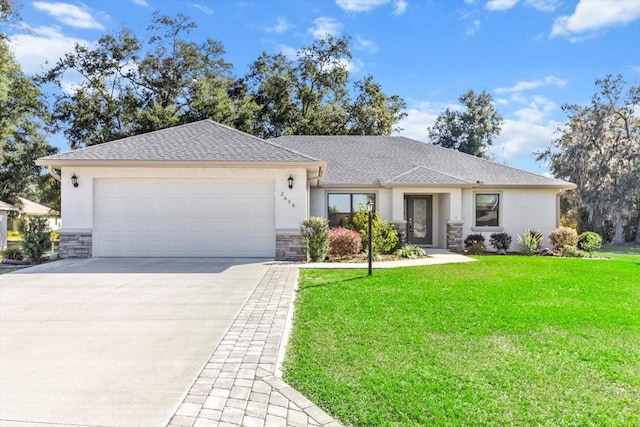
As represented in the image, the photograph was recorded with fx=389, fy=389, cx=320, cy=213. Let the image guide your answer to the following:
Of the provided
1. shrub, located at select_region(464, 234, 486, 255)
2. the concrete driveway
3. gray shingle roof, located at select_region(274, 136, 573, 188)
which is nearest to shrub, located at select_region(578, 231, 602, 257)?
gray shingle roof, located at select_region(274, 136, 573, 188)

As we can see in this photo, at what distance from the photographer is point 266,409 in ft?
10.1

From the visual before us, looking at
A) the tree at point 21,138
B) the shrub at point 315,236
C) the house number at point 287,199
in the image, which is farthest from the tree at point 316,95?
the shrub at point 315,236

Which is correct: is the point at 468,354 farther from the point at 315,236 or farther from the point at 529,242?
the point at 529,242

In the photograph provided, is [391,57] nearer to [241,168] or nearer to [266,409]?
[241,168]

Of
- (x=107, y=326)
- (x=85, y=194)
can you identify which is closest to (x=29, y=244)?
(x=85, y=194)

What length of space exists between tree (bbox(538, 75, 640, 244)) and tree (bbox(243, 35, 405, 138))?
43.3 feet

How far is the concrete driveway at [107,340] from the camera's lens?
315 centimetres

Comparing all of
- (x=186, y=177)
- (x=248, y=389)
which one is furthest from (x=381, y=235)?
(x=248, y=389)

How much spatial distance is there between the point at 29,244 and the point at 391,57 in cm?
1615

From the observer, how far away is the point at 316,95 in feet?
89.1

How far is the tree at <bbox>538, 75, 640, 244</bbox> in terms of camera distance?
2595cm

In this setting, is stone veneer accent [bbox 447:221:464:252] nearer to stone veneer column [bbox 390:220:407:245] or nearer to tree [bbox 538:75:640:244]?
stone veneer column [bbox 390:220:407:245]

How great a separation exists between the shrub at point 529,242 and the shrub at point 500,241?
0.43 m

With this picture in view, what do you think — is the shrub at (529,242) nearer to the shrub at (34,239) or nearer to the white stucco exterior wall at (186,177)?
the white stucco exterior wall at (186,177)
